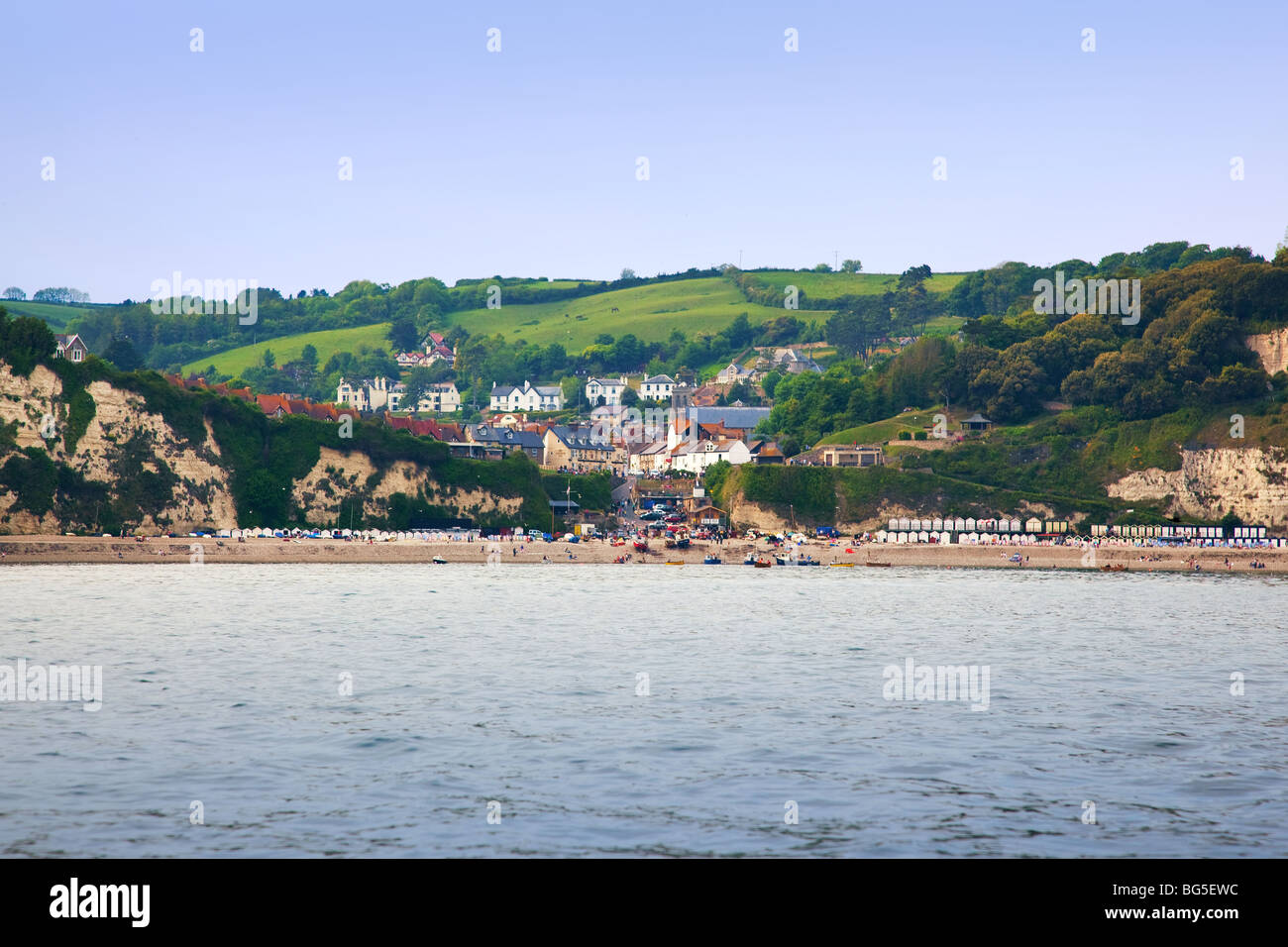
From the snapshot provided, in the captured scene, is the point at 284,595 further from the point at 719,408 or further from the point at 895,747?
the point at 719,408

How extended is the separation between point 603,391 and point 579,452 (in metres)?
47.9

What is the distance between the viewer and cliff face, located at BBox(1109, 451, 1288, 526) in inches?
4033

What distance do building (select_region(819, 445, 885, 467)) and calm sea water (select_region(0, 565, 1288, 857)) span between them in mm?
56326

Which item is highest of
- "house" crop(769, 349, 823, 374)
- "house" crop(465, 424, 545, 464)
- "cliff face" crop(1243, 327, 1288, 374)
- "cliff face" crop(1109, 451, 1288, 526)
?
"house" crop(769, 349, 823, 374)

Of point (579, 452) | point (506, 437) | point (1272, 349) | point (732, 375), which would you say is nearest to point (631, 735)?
point (506, 437)

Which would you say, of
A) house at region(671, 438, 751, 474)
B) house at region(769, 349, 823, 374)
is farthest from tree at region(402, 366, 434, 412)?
house at region(671, 438, 751, 474)

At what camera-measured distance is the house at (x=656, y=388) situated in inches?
7220

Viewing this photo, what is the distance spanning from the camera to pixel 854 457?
114 m

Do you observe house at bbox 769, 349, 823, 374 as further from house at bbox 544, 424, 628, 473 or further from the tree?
the tree

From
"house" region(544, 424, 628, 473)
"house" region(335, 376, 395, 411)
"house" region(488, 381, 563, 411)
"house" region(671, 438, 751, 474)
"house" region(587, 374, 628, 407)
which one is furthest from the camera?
"house" region(335, 376, 395, 411)

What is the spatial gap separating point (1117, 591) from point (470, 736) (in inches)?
2170

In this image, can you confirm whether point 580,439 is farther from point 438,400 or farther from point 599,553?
point 438,400
